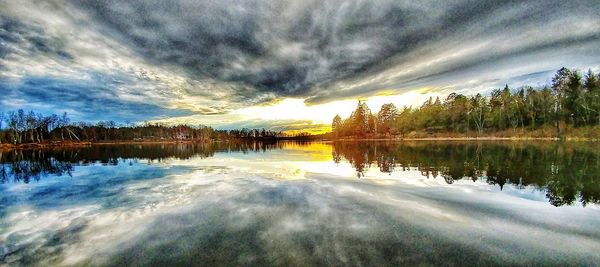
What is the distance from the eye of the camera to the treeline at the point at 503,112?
263ft

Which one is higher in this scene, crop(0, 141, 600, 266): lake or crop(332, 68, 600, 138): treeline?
crop(332, 68, 600, 138): treeline

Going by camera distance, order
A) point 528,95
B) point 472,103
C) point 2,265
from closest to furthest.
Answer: point 2,265, point 528,95, point 472,103

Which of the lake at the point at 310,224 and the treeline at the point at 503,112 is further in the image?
the treeline at the point at 503,112

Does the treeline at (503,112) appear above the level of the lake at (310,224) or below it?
above

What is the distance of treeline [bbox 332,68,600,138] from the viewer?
8012cm

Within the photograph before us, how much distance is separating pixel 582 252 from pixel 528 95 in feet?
377

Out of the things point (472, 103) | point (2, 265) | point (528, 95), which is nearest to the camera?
point (2, 265)

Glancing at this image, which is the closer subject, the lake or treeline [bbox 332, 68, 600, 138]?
the lake

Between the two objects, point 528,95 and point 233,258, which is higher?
point 528,95

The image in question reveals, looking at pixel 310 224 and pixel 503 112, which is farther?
pixel 503 112

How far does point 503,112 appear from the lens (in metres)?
102

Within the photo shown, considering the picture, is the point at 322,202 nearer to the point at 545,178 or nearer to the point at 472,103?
the point at 545,178

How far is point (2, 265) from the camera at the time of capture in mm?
6422

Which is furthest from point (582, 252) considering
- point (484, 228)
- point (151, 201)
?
point (151, 201)
